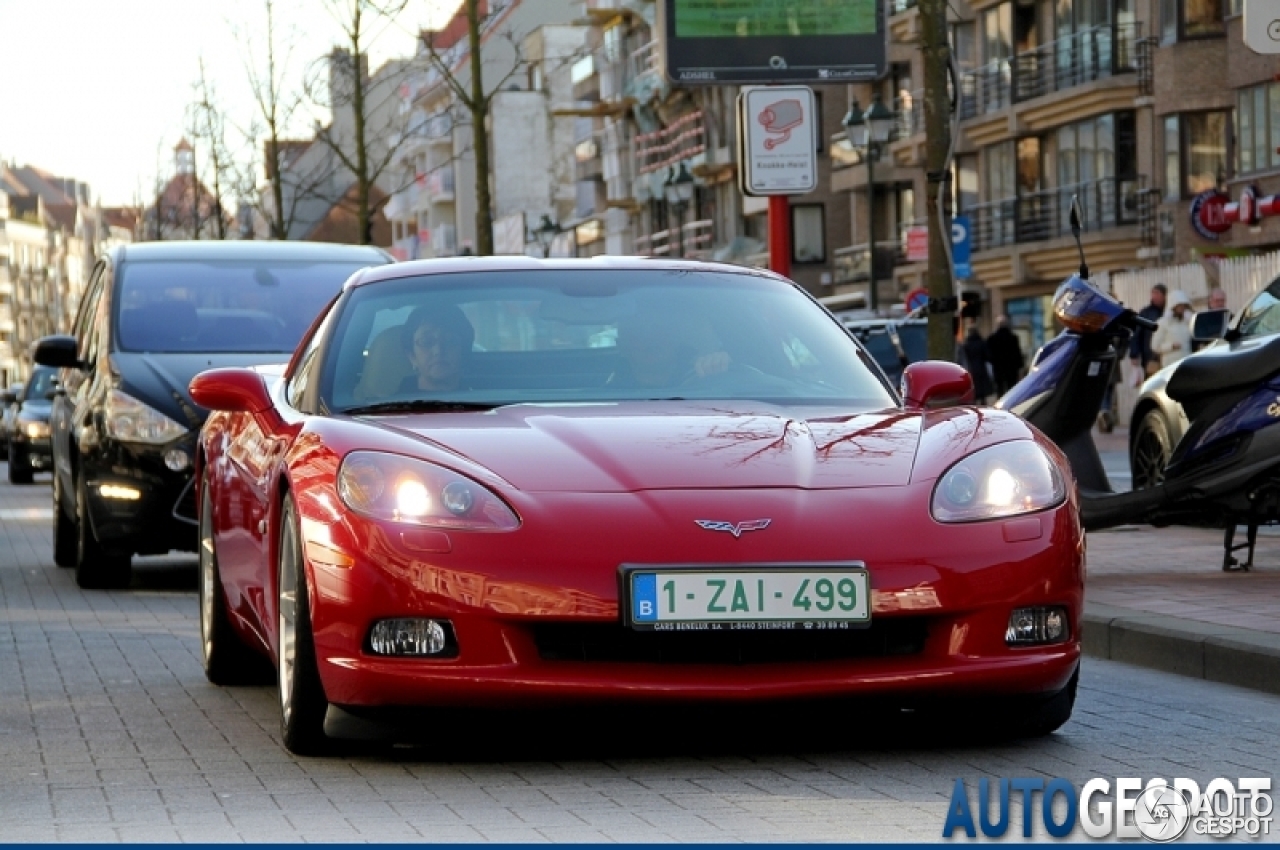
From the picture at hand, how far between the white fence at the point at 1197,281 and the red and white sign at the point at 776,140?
2009 cm

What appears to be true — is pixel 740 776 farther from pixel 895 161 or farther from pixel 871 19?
pixel 895 161

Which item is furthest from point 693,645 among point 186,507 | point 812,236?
point 812,236

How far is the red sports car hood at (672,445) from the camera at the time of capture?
261 inches

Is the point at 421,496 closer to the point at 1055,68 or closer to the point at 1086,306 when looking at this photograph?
the point at 1086,306

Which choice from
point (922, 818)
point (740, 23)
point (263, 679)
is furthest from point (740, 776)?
point (740, 23)

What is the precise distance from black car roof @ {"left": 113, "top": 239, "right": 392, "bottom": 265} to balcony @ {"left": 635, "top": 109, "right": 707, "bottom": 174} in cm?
6589

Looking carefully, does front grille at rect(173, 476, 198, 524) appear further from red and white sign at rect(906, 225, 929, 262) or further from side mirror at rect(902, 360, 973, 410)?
red and white sign at rect(906, 225, 929, 262)

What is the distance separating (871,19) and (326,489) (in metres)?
14.6

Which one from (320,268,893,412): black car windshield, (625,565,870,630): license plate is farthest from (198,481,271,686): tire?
(625,565,870,630): license plate

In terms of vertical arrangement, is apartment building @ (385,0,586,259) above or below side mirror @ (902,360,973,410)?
above

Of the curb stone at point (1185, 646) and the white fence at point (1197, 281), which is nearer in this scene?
the curb stone at point (1185, 646)

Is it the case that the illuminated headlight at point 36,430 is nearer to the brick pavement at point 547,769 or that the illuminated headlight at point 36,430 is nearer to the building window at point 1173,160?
the building window at point 1173,160

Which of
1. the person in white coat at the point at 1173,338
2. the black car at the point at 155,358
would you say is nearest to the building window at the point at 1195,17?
the person in white coat at the point at 1173,338

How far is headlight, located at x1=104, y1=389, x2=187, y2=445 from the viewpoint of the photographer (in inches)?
524
